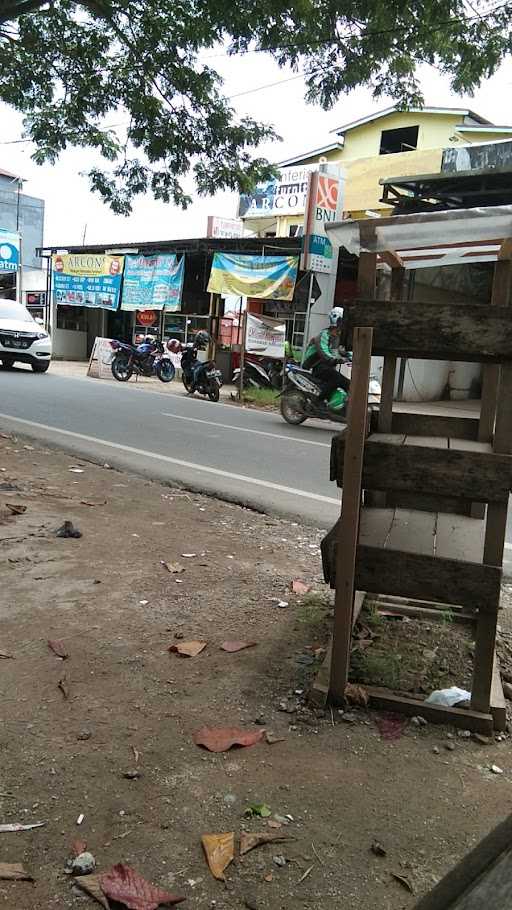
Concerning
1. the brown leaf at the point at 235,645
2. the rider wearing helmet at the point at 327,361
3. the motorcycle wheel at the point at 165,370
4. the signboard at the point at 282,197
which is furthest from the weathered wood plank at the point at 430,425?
the signboard at the point at 282,197

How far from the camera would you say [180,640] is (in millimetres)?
3354

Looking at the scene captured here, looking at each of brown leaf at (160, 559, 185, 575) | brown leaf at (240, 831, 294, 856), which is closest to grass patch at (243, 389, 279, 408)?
brown leaf at (160, 559, 185, 575)

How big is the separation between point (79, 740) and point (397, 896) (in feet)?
4.03

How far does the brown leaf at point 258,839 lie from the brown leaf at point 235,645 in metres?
1.23

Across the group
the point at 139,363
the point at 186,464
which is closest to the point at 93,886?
the point at 186,464

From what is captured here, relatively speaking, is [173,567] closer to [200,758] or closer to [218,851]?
[200,758]

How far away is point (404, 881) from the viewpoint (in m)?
1.88

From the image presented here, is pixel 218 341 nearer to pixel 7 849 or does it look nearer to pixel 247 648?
pixel 247 648

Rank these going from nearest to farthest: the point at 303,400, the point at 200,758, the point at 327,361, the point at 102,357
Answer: the point at 200,758
the point at 327,361
the point at 303,400
the point at 102,357

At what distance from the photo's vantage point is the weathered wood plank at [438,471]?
8.23 ft

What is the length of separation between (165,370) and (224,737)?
54.7ft

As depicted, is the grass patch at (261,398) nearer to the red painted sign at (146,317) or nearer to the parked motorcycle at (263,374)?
the parked motorcycle at (263,374)

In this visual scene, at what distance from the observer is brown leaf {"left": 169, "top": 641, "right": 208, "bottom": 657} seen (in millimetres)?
3211

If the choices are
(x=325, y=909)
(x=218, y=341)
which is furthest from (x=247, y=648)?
(x=218, y=341)
